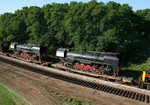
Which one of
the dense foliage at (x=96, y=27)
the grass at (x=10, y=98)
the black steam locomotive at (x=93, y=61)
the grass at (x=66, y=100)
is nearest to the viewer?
the grass at (x=66, y=100)

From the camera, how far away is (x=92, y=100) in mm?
10070

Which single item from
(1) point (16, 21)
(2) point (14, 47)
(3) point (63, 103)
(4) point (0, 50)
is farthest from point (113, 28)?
(4) point (0, 50)

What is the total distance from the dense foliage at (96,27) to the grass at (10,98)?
45.2ft

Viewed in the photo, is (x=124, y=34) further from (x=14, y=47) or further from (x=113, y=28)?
(x=14, y=47)

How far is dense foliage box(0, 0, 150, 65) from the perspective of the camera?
20.0 metres

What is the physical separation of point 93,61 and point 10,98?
1072cm

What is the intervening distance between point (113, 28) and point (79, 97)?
14153 millimetres

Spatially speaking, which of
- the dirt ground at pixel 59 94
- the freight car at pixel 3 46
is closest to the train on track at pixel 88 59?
the dirt ground at pixel 59 94

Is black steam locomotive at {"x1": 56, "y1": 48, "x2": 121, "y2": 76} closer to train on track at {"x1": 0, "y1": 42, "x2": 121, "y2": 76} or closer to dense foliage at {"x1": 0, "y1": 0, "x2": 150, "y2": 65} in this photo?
train on track at {"x1": 0, "y1": 42, "x2": 121, "y2": 76}

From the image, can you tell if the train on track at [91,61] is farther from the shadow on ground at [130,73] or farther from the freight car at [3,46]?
the freight car at [3,46]

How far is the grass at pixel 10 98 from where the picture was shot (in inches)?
383

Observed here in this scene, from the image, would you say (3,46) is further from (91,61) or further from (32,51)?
(91,61)

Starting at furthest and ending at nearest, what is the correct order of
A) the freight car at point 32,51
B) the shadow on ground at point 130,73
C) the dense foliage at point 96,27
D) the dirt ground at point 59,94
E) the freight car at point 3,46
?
the freight car at point 3,46 → the freight car at point 32,51 → the dense foliage at point 96,27 → the shadow on ground at point 130,73 → the dirt ground at point 59,94

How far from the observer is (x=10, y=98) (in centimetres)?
1050
